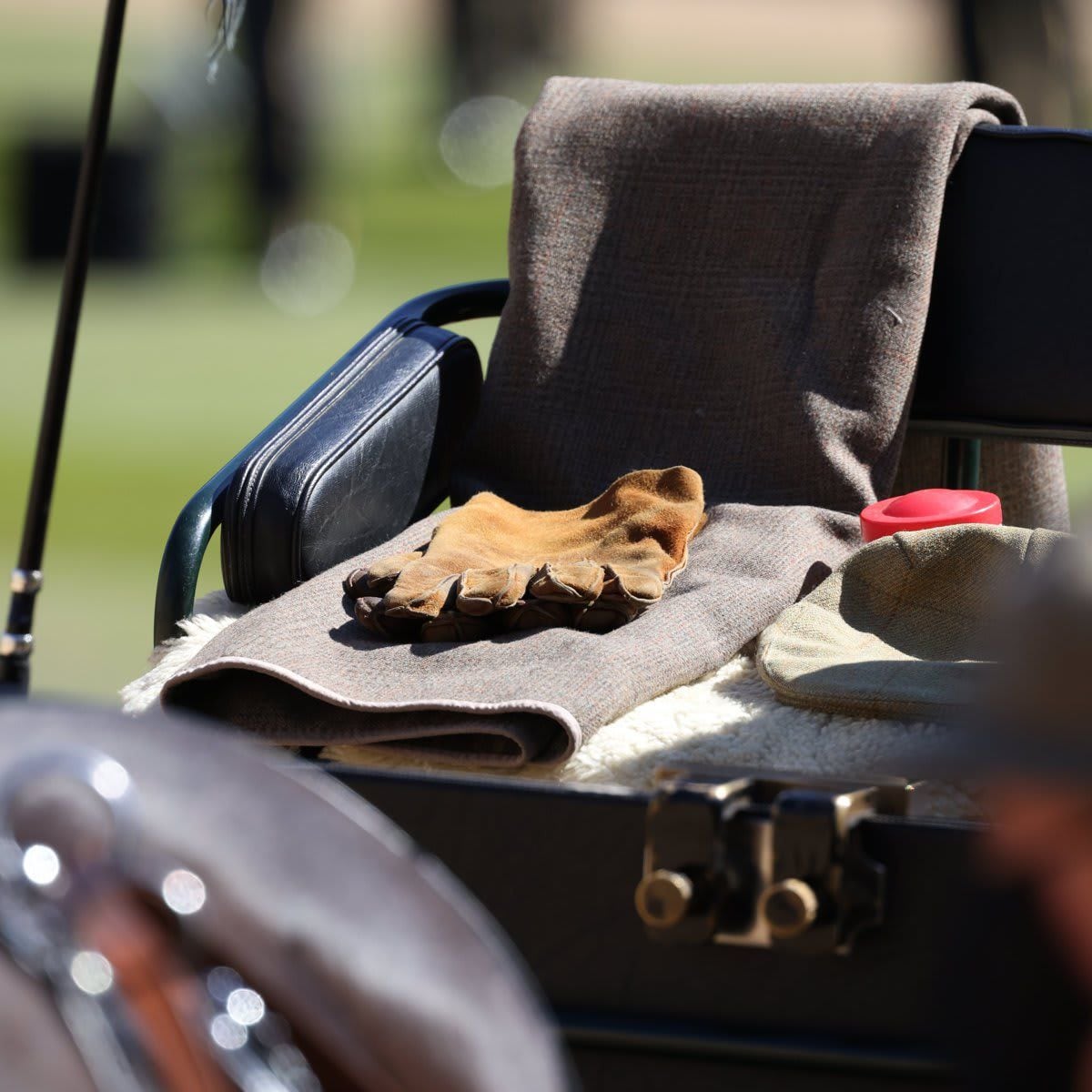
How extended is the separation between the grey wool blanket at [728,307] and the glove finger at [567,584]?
0.44 ft

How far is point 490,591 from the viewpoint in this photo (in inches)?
56.1

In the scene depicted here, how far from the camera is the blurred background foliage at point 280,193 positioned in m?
4.99

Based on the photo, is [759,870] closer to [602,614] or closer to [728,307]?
[602,614]

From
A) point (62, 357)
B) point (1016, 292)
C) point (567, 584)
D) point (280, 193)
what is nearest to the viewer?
point (62, 357)

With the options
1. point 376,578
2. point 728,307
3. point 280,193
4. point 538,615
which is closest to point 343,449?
point 376,578

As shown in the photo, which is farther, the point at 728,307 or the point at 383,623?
the point at 728,307

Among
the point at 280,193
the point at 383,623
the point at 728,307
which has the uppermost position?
the point at 728,307

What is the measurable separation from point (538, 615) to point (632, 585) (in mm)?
92

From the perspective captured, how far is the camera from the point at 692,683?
55.2 inches

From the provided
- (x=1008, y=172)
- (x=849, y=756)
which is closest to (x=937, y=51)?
(x=1008, y=172)

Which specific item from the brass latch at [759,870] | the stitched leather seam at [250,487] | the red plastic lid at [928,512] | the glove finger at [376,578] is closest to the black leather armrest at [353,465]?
the stitched leather seam at [250,487]

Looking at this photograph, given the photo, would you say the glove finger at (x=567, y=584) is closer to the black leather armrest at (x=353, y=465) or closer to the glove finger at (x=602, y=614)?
the glove finger at (x=602, y=614)

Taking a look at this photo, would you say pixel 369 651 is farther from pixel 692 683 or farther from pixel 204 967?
pixel 204 967

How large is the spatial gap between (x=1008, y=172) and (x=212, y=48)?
100 centimetres
